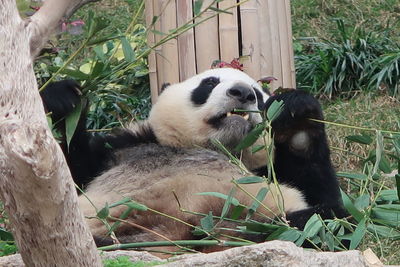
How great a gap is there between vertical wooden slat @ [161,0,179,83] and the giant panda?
497 mm

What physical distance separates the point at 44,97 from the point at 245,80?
1.10 m

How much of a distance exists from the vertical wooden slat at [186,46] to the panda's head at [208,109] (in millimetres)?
434

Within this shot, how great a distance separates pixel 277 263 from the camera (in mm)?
2512

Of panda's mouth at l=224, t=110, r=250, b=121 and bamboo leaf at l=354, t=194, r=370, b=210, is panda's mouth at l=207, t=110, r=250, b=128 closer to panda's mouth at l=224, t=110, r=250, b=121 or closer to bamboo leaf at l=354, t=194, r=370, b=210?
panda's mouth at l=224, t=110, r=250, b=121

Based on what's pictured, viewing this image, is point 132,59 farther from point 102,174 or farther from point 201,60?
point 201,60

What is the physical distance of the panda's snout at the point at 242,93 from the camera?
171 inches

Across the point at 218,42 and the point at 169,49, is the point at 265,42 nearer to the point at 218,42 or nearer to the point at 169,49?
the point at 218,42

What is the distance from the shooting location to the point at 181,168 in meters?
4.29

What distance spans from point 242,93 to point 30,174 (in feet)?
7.94

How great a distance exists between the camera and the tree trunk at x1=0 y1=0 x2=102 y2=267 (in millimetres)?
2021

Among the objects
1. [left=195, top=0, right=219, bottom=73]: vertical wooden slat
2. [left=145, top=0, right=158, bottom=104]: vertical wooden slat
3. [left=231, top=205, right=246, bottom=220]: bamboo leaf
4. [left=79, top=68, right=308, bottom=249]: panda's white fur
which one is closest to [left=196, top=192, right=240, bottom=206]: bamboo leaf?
[left=231, top=205, right=246, bottom=220]: bamboo leaf

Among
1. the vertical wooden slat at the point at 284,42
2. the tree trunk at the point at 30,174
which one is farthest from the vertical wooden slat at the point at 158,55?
the tree trunk at the point at 30,174

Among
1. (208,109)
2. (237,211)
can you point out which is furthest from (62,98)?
(237,211)

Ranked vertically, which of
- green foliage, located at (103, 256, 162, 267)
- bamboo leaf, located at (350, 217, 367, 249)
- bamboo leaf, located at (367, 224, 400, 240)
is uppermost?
green foliage, located at (103, 256, 162, 267)
